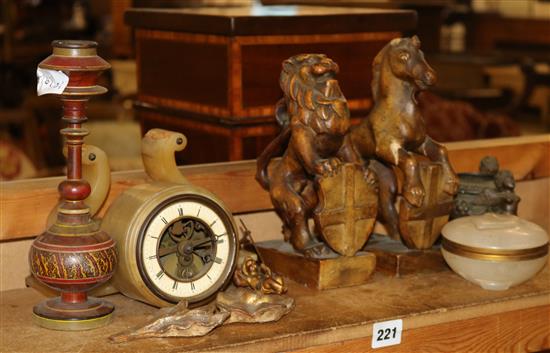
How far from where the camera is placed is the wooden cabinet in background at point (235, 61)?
92.7 inches

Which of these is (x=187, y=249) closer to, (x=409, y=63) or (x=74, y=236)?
(x=74, y=236)

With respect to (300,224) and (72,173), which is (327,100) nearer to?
(300,224)

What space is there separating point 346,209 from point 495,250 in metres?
0.28

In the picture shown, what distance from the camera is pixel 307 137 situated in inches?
70.5

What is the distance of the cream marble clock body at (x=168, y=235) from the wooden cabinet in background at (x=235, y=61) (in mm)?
634

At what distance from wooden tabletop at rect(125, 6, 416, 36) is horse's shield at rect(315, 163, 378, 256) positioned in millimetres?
632

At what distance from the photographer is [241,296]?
5.59 feet

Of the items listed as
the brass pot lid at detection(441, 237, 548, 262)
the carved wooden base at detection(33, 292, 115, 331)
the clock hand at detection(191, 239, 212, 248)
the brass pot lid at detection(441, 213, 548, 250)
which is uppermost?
the clock hand at detection(191, 239, 212, 248)

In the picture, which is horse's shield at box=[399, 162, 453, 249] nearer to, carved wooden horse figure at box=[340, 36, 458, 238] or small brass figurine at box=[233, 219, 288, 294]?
carved wooden horse figure at box=[340, 36, 458, 238]

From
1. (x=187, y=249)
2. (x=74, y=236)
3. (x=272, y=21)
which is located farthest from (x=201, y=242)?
(x=272, y=21)

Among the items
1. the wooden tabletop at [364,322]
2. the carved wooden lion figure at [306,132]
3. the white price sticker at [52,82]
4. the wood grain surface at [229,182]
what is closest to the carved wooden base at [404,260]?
the wooden tabletop at [364,322]

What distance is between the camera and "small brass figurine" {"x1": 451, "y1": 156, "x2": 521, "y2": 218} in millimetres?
2016

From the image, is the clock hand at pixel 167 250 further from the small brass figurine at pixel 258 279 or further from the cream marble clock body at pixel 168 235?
the small brass figurine at pixel 258 279

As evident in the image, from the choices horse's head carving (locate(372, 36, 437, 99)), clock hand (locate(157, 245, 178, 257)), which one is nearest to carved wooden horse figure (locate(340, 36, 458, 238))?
horse's head carving (locate(372, 36, 437, 99))
